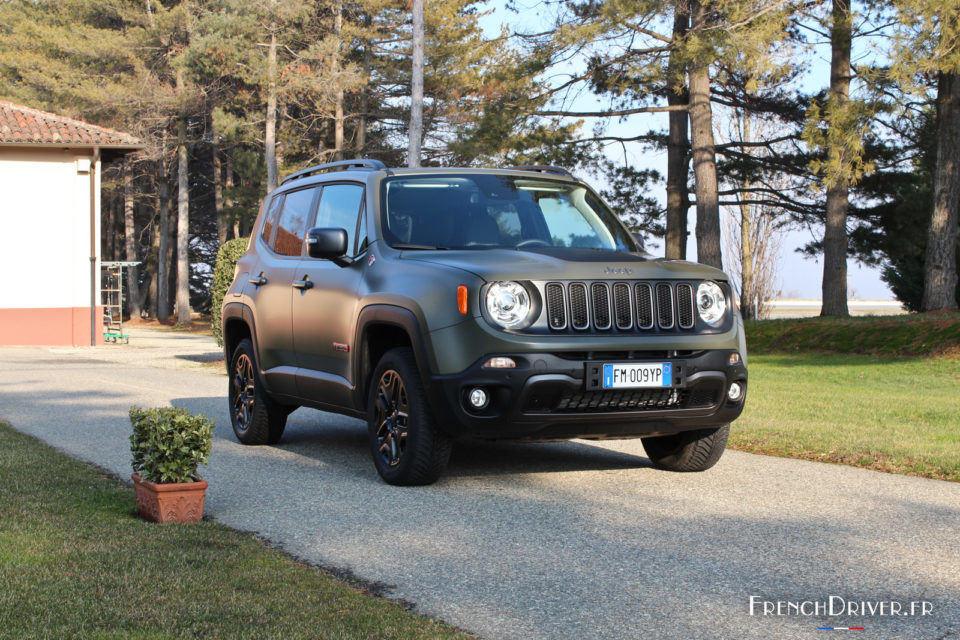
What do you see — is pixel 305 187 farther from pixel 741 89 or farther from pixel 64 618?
pixel 741 89

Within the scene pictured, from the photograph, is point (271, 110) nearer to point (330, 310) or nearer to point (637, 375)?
point (330, 310)

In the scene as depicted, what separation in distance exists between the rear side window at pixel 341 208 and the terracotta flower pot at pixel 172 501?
2.41 meters

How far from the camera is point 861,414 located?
38.5 feet

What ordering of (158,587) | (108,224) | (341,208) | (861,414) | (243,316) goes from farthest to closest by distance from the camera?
(108,224) → (861,414) → (243,316) → (341,208) → (158,587)

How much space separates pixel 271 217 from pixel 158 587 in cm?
553

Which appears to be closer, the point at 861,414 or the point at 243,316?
→ the point at 243,316

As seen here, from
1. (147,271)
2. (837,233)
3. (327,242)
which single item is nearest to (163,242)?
(147,271)

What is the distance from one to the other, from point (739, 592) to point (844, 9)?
2119 centimetres

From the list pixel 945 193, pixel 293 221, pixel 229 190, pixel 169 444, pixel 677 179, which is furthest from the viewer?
pixel 229 190

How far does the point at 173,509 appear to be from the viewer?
6.03 meters

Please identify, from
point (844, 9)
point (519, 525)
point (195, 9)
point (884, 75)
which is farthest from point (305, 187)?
point (195, 9)

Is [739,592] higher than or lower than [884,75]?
lower

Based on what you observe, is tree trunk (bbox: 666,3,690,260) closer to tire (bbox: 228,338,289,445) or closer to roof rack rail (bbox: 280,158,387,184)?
tire (bbox: 228,338,289,445)

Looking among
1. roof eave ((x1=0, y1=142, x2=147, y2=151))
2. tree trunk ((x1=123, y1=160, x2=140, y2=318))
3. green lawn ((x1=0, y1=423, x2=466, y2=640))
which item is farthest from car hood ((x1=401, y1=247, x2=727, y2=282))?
tree trunk ((x1=123, y1=160, x2=140, y2=318))
